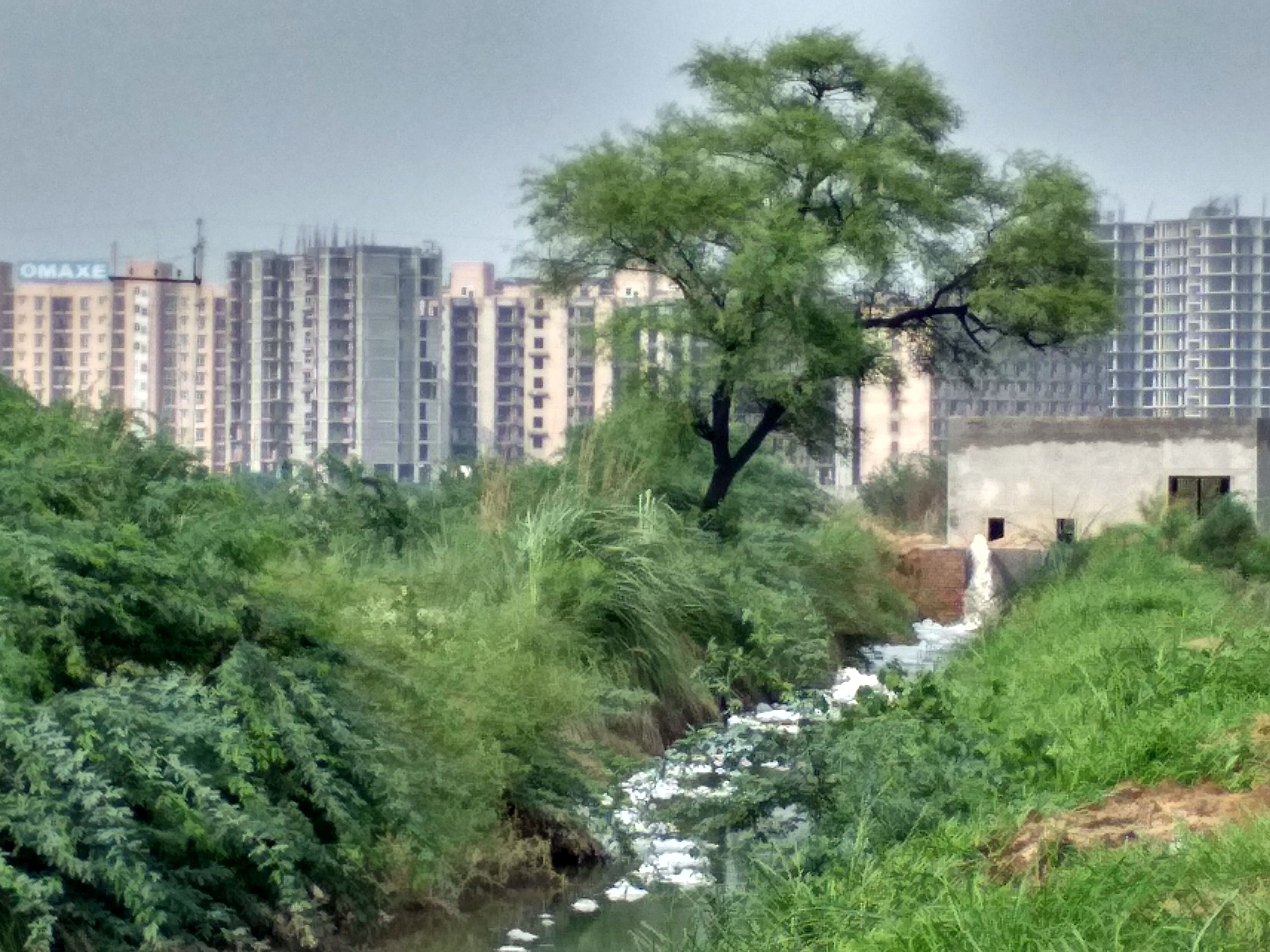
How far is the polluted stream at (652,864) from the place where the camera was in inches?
354

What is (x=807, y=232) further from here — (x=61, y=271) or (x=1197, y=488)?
(x=61, y=271)

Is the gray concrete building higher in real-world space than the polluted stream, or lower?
higher

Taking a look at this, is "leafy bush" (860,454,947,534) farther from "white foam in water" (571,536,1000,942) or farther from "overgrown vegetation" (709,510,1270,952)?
"white foam in water" (571,536,1000,942)

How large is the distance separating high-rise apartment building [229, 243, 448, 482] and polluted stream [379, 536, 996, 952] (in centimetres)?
5528

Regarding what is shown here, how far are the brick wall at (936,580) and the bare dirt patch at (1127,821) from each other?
22943 millimetres

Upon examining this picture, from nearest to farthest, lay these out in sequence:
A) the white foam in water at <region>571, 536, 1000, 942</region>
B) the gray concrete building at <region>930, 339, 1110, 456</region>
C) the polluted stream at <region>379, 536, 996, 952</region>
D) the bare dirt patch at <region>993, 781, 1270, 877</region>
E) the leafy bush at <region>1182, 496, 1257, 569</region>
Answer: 1. the bare dirt patch at <region>993, 781, 1270, 877</region>
2. the polluted stream at <region>379, 536, 996, 952</region>
3. the white foam in water at <region>571, 536, 1000, 942</region>
4. the leafy bush at <region>1182, 496, 1257, 569</region>
5. the gray concrete building at <region>930, 339, 1110, 456</region>

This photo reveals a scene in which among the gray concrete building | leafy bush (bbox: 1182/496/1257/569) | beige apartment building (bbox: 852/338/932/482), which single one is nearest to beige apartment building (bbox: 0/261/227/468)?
beige apartment building (bbox: 852/338/932/482)

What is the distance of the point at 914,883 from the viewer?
628cm

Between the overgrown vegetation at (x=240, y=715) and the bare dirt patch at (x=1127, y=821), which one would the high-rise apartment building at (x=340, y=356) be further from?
the bare dirt patch at (x=1127, y=821)

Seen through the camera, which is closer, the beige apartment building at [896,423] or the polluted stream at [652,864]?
the polluted stream at [652,864]

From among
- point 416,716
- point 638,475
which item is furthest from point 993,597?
point 416,716

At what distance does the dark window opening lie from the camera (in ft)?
104

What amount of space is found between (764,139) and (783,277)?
3.08m

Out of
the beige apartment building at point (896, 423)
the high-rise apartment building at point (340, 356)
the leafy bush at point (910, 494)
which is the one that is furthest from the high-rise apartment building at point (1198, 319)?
the leafy bush at point (910, 494)
